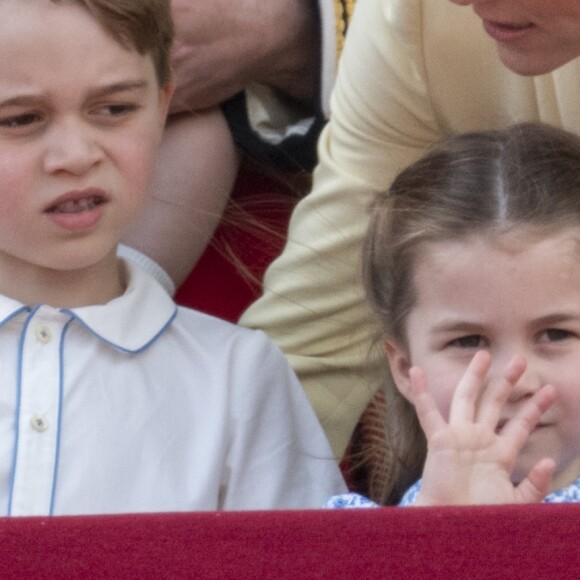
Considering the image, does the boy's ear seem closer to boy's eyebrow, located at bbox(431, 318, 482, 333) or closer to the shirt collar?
the shirt collar

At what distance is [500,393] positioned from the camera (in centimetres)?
120

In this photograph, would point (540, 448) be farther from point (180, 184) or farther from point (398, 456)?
point (180, 184)

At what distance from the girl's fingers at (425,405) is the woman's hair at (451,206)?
0.13 meters

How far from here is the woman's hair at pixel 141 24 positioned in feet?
4.42

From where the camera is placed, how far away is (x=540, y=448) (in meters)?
1.26

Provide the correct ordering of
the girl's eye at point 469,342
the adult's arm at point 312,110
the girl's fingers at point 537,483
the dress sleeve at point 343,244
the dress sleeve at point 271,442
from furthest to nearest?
the adult's arm at point 312,110 < the dress sleeve at point 343,244 < the dress sleeve at point 271,442 < the girl's eye at point 469,342 < the girl's fingers at point 537,483

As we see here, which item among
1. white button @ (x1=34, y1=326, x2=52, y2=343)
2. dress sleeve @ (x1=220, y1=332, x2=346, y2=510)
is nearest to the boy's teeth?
white button @ (x1=34, y1=326, x2=52, y2=343)

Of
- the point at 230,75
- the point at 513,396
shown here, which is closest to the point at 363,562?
the point at 513,396

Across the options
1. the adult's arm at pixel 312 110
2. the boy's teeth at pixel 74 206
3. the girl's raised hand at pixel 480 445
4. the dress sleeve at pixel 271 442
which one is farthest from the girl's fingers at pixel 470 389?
the adult's arm at pixel 312 110

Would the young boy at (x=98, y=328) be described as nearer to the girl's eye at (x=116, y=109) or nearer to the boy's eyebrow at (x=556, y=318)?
the girl's eye at (x=116, y=109)

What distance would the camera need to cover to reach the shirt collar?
137 cm

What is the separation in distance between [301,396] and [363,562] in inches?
27.3

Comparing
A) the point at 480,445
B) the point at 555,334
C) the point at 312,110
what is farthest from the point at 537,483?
the point at 312,110

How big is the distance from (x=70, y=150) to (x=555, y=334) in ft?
1.48
